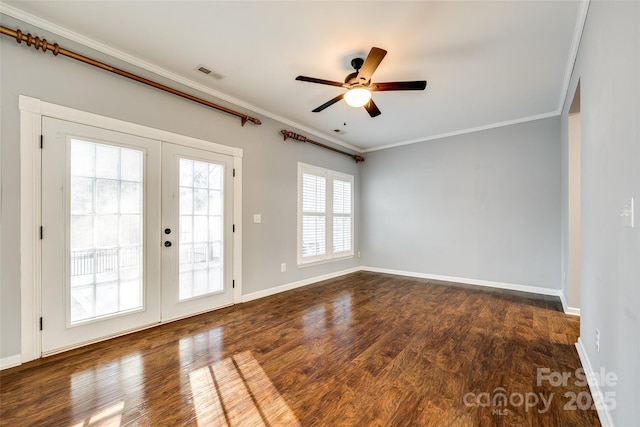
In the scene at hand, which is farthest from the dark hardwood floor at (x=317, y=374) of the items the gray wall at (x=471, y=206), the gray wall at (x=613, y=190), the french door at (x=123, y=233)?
the gray wall at (x=471, y=206)

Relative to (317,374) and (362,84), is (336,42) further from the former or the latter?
(317,374)

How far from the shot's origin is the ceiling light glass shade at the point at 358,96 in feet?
8.61

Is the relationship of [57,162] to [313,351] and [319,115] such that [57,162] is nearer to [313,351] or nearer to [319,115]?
[313,351]

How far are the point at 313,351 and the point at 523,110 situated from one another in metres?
4.47

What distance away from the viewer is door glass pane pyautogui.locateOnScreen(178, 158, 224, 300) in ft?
10.3

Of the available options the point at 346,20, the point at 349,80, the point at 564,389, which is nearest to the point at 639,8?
the point at 346,20

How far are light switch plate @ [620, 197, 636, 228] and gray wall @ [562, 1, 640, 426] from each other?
30 millimetres

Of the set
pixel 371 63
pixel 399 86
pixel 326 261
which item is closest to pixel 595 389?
pixel 399 86

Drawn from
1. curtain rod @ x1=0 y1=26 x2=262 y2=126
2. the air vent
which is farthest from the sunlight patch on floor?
the air vent

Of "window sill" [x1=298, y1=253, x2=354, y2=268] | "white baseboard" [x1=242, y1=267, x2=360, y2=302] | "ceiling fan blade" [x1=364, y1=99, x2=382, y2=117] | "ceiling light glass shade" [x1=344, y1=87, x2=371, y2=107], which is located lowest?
"white baseboard" [x1=242, y1=267, x2=360, y2=302]

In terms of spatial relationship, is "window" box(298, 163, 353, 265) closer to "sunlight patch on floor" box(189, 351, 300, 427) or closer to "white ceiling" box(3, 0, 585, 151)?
"white ceiling" box(3, 0, 585, 151)

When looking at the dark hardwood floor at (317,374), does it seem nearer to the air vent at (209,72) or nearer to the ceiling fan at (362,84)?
the ceiling fan at (362,84)

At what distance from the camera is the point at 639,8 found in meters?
1.05

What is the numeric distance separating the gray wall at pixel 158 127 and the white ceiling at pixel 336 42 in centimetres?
30
